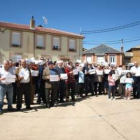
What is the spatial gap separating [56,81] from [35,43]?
22711mm

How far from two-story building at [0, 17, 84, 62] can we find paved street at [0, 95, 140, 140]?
20.2 metres

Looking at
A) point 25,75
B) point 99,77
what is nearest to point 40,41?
point 99,77

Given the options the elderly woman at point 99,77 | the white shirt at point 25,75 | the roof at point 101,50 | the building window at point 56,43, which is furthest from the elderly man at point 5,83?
the roof at point 101,50

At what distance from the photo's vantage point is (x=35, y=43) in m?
31.0

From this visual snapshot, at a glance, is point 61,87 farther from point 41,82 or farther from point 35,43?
point 35,43

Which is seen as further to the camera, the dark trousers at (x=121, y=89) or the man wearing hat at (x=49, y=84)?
the dark trousers at (x=121, y=89)

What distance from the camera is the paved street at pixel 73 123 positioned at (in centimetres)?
Answer: 528

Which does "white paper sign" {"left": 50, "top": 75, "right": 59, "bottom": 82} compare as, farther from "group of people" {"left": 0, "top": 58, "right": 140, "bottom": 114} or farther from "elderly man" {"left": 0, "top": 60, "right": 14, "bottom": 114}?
"elderly man" {"left": 0, "top": 60, "right": 14, "bottom": 114}

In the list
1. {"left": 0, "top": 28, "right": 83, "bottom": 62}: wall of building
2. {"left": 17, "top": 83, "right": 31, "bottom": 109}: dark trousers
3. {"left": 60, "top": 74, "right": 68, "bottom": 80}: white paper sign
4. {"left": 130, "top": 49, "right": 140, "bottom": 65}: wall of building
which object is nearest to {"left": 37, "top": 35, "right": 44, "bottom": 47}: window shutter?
{"left": 0, "top": 28, "right": 83, "bottom": 62}: wall of building

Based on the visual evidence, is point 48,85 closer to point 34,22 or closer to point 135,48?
point 34,22

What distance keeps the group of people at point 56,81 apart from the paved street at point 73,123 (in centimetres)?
69

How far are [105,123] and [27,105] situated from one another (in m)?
3.21

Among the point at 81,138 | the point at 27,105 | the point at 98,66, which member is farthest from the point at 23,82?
the point at 98,66

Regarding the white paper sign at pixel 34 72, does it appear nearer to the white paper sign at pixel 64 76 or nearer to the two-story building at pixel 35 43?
the white paper sign at pixel 64 76
